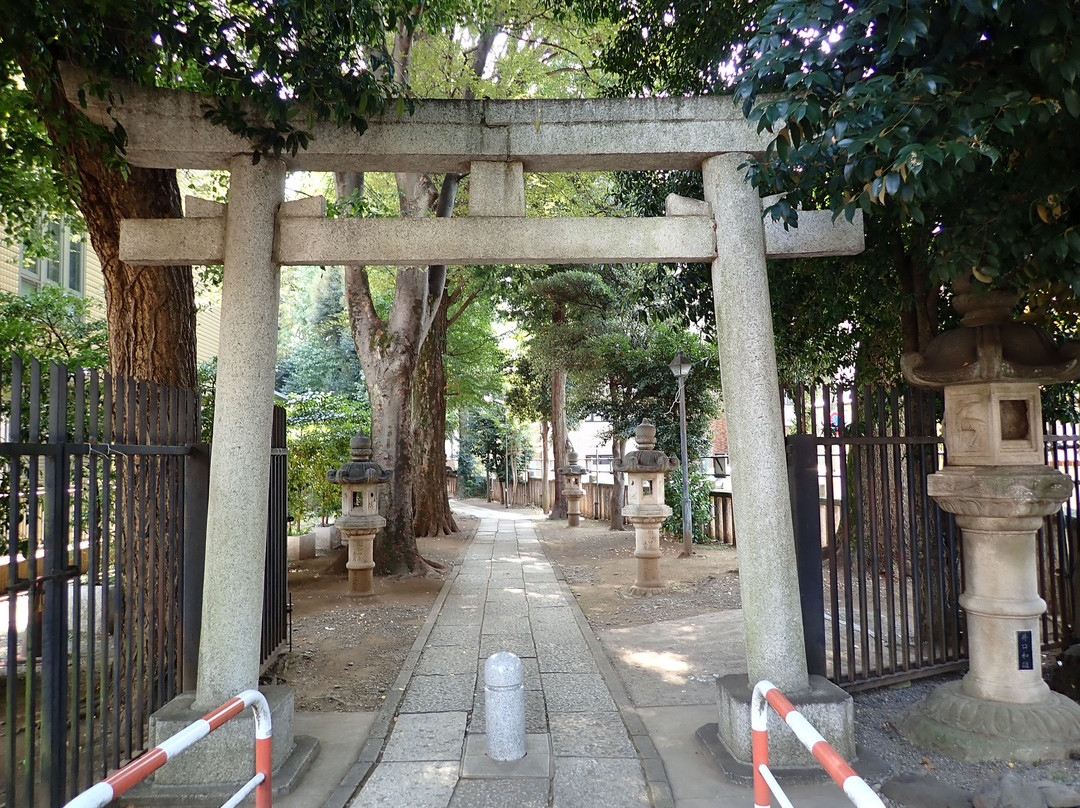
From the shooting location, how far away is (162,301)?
18.1 ft

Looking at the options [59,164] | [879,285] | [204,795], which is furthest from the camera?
[879,285]

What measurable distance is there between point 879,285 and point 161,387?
20.4 ft

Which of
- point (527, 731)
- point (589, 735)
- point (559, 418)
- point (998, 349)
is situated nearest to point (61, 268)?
point (559, 418)

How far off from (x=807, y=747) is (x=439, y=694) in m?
3.88

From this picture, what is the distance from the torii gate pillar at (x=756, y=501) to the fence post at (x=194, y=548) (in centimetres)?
337

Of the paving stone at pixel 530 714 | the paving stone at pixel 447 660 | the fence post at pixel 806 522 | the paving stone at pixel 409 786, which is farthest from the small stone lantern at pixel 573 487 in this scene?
the paving stone at pixel 409 786

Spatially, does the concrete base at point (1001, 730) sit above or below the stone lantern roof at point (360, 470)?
below

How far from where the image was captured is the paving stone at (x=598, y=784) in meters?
3.73

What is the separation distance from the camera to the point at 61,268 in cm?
1261

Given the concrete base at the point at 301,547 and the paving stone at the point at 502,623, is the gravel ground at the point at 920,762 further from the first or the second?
the concrete base at the point at 301,547

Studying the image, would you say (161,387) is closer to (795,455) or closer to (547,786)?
(547,786)

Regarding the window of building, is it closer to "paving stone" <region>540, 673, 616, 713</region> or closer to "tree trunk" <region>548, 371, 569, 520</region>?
"paving stone" <region>540, 673, 616, 713</region>

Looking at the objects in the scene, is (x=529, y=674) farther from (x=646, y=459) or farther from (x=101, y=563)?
(x=646, y=459)

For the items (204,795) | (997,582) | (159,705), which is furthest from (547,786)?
(997,582)
